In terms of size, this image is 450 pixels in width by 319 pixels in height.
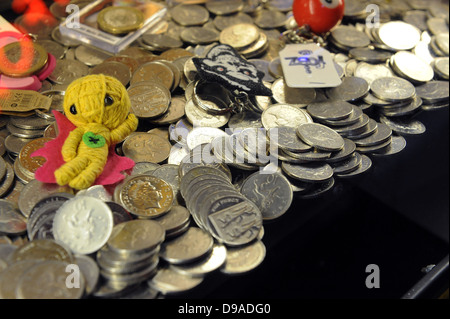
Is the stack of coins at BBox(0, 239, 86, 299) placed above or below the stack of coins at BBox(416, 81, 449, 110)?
below

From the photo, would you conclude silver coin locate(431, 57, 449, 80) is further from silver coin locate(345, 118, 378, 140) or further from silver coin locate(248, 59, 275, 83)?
silver coin locate(248, 59, 275, 83)

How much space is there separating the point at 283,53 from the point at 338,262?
3.23ft

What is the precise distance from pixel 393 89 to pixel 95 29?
128cm

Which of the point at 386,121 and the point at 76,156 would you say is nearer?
the point at 76,156

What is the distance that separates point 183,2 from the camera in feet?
7.83

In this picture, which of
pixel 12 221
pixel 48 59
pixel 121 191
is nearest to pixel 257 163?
pixel 121 191

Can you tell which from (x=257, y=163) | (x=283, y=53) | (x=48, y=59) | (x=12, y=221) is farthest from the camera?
(x=283, y=53)

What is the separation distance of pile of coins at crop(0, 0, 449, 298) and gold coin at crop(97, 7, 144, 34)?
0.24 feet

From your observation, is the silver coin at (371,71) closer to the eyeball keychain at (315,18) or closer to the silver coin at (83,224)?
the eyeball keychain at (315,18)

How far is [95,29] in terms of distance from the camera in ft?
6.86

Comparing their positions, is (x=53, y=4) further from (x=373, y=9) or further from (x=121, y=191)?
(x=373, y=9)

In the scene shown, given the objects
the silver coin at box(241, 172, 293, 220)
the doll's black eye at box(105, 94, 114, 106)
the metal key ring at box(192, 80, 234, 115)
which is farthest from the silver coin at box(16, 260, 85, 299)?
the metal key ring at box(192, 80, 234, 115)

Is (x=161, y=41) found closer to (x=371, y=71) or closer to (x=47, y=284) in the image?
(x=371, y=71)

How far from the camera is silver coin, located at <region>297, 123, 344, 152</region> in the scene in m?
1.64
